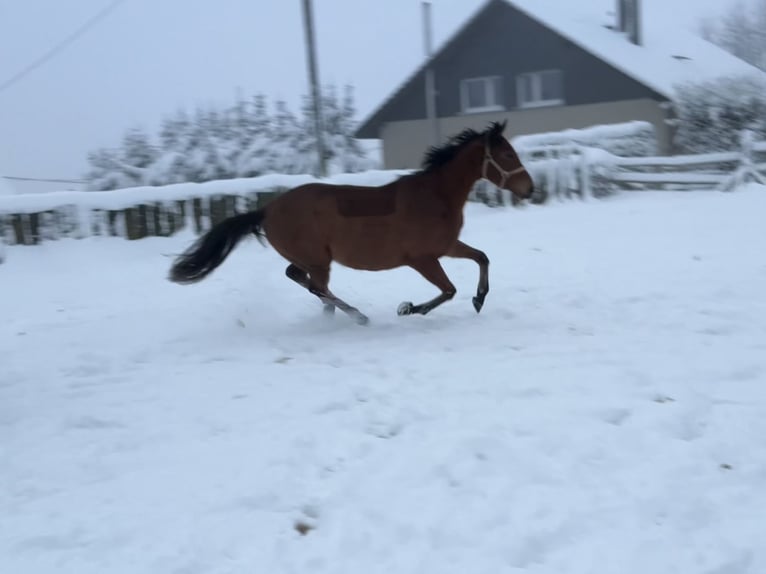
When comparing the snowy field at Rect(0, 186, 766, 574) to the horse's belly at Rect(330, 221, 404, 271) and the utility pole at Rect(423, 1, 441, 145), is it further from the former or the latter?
the utility pole at Rect(423, 1, 441, 145)

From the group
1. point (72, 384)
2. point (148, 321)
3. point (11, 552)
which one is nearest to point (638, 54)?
point (148, 321)

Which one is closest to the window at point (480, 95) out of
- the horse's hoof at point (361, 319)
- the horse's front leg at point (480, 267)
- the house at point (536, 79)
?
the house at point (536, 79)

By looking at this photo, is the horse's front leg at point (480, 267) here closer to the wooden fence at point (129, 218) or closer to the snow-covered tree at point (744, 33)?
the wooden fence at point (129, 218)

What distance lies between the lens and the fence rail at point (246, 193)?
10.5 m

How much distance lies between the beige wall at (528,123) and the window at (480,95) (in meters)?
0.50

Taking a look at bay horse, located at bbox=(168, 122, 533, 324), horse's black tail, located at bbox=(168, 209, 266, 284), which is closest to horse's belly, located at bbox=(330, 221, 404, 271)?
bay horse, located at bbox=(168, 122, 533, 324)

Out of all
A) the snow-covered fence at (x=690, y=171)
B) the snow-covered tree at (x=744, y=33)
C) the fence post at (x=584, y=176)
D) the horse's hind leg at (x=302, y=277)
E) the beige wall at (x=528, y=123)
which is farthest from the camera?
the snow-covered tree at (x=744, y=33)

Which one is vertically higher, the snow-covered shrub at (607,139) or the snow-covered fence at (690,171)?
the snow-covered shrub at (607,139)

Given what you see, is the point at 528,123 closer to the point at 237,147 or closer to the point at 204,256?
the point at 237,147

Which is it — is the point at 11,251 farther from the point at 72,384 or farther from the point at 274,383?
the point at 274,383

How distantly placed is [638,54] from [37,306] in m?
23.8

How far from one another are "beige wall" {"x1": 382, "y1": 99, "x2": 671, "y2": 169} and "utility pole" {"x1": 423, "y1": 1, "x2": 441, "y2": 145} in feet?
1.35

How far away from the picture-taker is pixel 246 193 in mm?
11922

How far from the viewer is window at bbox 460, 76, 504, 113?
2775cm
